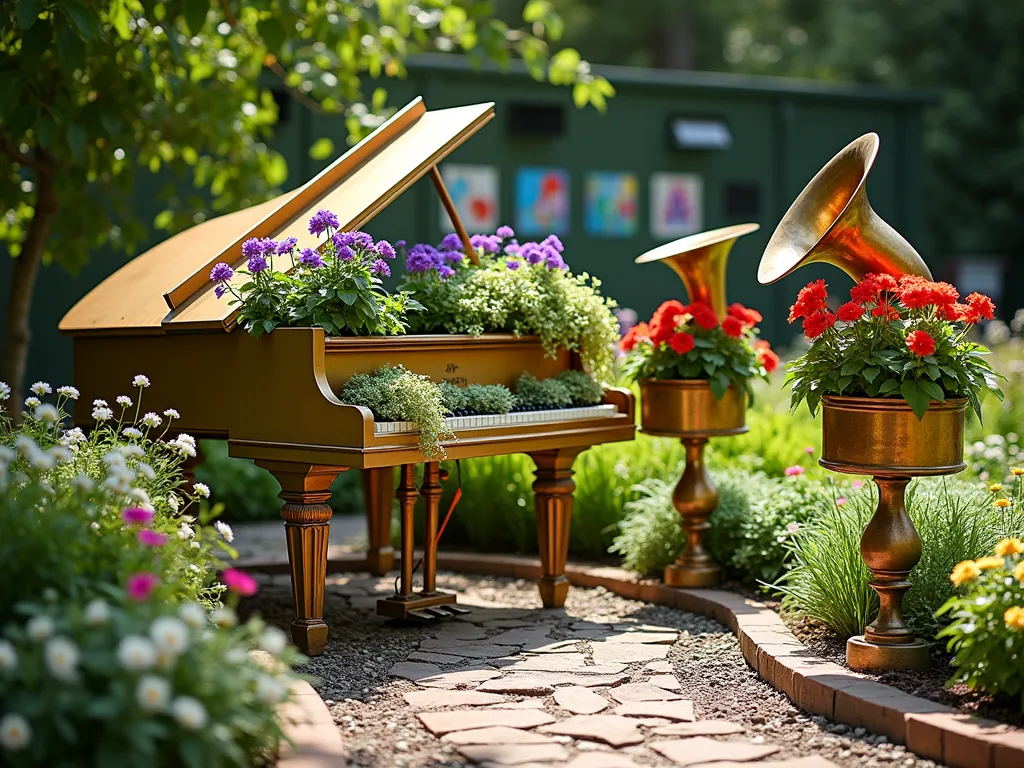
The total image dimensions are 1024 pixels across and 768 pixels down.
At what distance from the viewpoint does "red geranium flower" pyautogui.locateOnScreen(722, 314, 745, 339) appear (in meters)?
6.36

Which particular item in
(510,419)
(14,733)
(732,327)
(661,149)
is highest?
(661,149)

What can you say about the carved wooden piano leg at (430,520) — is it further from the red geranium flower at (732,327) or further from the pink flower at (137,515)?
the pink flower at (137,515)

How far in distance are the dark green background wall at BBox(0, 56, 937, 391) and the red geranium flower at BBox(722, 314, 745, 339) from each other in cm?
677

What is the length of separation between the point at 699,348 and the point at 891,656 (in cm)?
227

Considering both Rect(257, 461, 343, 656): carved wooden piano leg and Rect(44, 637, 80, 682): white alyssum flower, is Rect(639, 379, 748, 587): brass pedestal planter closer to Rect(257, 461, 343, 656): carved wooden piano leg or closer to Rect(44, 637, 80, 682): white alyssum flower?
Rect(257, 461, 343, 656): carved wooden piano leg

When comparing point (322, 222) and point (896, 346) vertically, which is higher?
point (322, 222)

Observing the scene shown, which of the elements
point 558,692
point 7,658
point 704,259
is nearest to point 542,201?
point 704,259

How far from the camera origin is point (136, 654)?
2.72 m

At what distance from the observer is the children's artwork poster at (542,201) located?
13617mm

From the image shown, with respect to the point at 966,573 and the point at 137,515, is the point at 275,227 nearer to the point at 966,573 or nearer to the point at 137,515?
the point at 137,515

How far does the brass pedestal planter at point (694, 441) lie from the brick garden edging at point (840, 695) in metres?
0.15

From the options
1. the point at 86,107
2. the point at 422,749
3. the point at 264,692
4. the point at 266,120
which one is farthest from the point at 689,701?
the point at 266,120

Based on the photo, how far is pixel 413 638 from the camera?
5668 millimetres

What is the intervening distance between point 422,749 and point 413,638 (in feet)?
5.62
